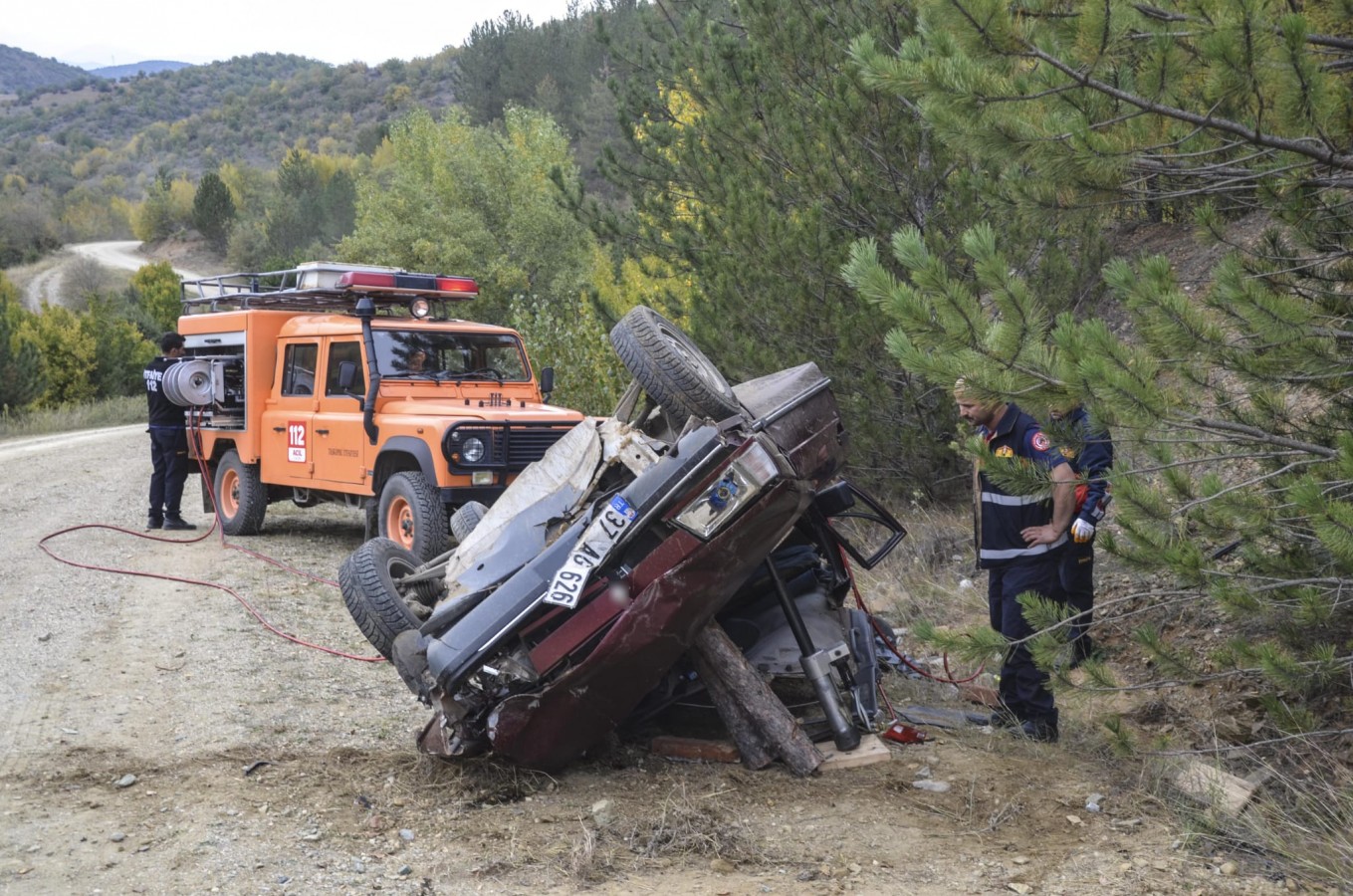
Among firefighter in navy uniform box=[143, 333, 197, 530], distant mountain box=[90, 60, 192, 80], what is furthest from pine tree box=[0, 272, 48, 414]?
distant mountain box=[90, 60, 192, 80]

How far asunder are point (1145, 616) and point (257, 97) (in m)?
127

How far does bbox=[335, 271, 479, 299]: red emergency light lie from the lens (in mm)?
9789

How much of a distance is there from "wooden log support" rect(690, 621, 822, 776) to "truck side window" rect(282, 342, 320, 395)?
6410 mm

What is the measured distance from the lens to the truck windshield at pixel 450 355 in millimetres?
9516

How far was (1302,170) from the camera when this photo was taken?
377 cm

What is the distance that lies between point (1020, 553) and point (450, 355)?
19.9ft

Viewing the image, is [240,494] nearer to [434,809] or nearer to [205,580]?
[205,580]

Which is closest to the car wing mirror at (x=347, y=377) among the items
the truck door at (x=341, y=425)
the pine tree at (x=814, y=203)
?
the truck door at (x=341, y=425)

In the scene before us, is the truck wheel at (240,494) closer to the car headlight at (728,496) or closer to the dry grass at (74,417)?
the car headlight at (728,496)

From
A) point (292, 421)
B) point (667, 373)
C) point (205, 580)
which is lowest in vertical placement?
point (205, 580)

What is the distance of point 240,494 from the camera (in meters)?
10.8

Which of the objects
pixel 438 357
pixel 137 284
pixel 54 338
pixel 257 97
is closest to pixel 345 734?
pixel 438 357

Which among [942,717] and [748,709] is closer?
[748,709]

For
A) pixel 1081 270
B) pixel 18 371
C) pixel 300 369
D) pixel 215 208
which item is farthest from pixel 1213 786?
pixel 215 208
